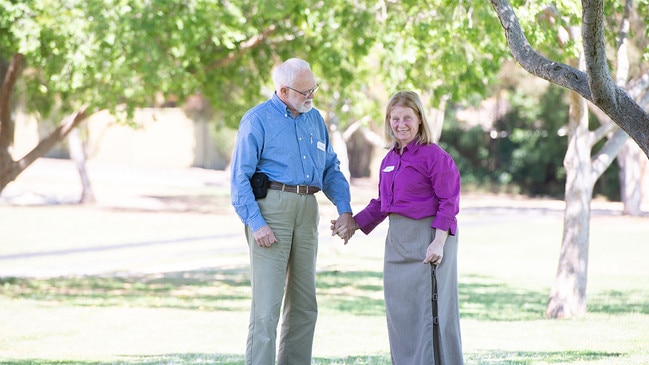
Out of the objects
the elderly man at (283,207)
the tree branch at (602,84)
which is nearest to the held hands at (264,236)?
the elderly man at (283,207)

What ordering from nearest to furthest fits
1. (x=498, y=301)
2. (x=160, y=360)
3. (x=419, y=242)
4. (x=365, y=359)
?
(x=419, y=242), (x=365, y=359), (x=160, y=360), (x=498, y=301)

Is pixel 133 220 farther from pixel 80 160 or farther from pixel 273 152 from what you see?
pixel 273 152

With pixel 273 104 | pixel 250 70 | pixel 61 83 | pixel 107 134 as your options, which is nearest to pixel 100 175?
pixel 107 134

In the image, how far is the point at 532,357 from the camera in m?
9.27

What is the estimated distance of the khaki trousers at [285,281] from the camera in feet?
22.6

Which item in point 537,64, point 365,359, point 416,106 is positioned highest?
point 537,64

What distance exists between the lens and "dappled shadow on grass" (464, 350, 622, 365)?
8.83m

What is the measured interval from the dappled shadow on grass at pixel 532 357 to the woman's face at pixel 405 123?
255 centimetres

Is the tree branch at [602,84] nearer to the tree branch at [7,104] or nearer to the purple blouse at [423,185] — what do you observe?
the purple blouse at [423,185]

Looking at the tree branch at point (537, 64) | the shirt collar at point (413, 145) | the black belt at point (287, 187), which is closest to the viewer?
the tree branch at point (537, 64)

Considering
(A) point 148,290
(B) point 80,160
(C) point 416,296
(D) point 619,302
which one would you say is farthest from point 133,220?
(C) point 416,296

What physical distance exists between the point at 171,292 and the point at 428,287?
36.6 feet

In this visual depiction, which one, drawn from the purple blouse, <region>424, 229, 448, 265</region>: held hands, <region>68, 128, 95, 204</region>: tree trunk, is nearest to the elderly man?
the purple blouse

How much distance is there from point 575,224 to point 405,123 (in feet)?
23.4
